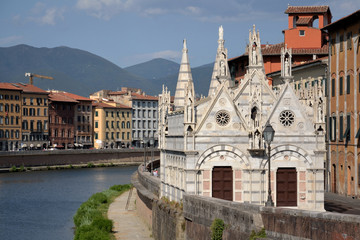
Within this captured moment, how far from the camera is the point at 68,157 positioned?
123 m

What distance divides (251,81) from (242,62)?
50169 mm

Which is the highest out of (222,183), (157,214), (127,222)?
(222,183)

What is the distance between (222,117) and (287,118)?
2785mm

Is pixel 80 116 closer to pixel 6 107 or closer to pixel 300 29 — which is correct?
pixel 6 107

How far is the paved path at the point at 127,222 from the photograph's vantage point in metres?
38.9

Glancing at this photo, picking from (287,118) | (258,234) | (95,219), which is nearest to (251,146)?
(287,118)

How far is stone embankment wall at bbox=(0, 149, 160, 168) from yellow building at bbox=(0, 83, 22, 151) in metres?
12.4

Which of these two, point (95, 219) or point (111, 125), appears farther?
point (111, 125)

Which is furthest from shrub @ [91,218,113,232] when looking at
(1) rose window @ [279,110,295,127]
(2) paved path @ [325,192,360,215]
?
(1) rose window @ [279,110,295,127]

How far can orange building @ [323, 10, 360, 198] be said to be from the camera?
1623 inches

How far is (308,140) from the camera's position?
30.0 metres

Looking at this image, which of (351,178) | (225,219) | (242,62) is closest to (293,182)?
(225,219)

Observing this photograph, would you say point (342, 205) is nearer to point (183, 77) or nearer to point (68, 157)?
point (183, 77)

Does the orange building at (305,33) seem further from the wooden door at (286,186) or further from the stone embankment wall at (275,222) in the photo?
the stone embankment wall at (275,222)
